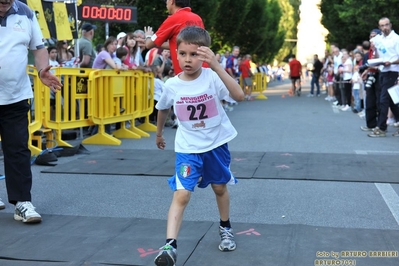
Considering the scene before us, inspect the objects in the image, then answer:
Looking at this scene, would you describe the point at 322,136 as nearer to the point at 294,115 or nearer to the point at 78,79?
the point at 78,79

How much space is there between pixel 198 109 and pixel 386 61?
328 inches

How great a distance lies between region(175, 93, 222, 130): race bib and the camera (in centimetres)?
484

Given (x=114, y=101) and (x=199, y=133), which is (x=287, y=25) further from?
(x=199, y=133)

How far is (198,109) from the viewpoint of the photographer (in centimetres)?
486

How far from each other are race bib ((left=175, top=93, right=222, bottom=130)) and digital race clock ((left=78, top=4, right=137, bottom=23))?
1212 centimetres

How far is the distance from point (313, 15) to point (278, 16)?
45710 millimetres

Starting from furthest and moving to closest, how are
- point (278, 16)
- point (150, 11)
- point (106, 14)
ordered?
point (278, 16) → point (150, 11) → point (106, 14)

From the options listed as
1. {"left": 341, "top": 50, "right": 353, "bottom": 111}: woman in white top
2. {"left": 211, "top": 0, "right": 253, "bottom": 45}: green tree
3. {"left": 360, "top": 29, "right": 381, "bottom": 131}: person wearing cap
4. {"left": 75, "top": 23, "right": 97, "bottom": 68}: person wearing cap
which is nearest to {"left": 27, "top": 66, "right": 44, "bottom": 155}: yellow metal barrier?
{"left": 75, "top": 23, "right": 97, "bottom": 68}: person wearing cap

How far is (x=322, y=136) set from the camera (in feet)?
43.4

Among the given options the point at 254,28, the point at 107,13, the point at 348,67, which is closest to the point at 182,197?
the point at 107,13

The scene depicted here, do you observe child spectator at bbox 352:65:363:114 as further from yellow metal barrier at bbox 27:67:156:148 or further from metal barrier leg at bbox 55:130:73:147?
metal barrier leg at bbox 55:130:73:147

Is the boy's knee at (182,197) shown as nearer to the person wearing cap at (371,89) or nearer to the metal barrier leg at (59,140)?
the metal barrier leg at (59,140)

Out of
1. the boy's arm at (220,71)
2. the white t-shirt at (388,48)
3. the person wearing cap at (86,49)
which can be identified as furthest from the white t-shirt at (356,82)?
the boy's arm at (220,71)

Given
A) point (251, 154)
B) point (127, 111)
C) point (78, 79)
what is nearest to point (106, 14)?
point (127, 111)
